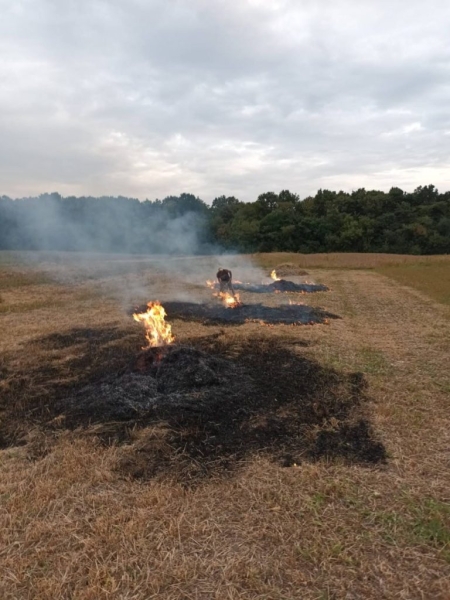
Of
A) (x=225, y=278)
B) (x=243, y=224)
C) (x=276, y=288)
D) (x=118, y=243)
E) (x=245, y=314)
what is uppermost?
(x=243, y=224)

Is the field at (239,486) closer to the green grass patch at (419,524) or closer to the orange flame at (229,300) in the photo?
the green grass patch at (419,524)

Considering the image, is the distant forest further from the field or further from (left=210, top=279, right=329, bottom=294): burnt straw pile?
the field

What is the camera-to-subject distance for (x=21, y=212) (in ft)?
53.8

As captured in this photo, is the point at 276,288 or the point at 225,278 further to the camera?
the point at 276,288

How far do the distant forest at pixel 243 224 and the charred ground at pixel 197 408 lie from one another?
12.2 m

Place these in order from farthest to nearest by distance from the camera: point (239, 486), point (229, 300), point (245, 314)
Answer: point (229, 300) → point (245, 314) → point (239, 486)

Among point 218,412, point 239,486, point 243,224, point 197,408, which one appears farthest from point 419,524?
point 243,224

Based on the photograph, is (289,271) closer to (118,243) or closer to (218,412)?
(118,243)

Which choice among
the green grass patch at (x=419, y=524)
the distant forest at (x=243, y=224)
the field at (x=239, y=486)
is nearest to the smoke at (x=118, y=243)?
the distant forest at (x=243, y=224)

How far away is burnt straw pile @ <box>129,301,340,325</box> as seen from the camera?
12.2m

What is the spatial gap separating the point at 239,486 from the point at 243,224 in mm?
59687

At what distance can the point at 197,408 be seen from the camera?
19.6 feet

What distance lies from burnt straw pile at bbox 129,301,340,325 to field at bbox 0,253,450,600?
2838mm

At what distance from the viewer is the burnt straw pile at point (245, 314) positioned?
1220 cm
